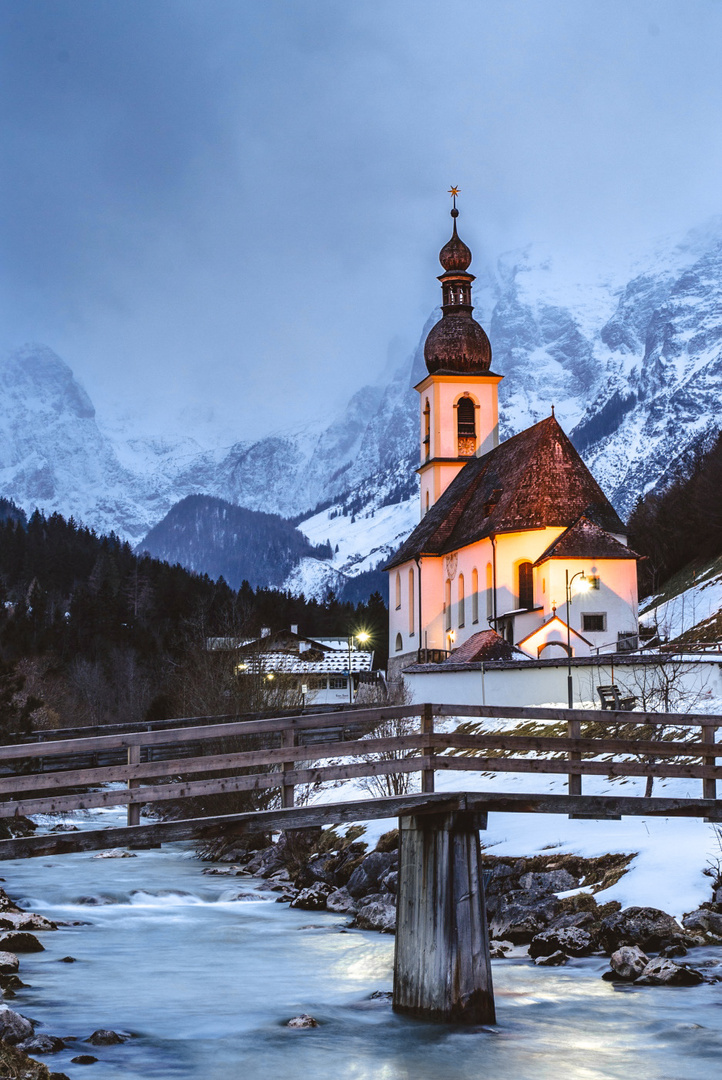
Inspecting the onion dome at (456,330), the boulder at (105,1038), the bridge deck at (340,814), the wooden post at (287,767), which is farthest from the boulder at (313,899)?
the onion dome at (456,330)

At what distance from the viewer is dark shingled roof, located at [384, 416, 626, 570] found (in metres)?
62.1

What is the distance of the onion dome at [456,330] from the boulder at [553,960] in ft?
214

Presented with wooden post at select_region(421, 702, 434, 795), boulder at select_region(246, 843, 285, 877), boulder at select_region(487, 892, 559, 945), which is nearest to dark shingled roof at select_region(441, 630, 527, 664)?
boulder at select_region(246, 843, 285, 877)

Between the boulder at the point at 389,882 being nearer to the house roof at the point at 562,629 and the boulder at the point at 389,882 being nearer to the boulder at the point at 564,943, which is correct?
the boulder at the point at 564,943

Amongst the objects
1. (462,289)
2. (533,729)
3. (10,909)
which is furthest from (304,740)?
(462,289)

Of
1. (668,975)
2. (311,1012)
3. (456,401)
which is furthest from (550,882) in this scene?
(456,401)

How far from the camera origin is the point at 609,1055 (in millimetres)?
15414

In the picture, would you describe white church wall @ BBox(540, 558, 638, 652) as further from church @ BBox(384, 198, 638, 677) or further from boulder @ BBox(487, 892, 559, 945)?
boulder @ BBox(487, 892, 559, 945)

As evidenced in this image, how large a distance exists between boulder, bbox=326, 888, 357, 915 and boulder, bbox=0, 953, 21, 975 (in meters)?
7.73

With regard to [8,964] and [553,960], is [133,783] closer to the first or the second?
[8,964]

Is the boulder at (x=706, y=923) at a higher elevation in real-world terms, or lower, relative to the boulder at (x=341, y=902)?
higher

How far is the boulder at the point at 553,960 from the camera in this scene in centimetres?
1938

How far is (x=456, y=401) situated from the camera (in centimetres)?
8244

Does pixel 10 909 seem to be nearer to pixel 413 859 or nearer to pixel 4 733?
pixel 4 733
